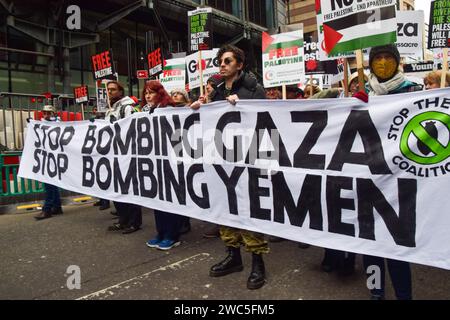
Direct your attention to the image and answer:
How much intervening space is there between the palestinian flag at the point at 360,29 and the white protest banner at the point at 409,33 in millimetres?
4649

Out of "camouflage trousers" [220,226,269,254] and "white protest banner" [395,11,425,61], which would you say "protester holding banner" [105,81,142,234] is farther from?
"white protest banner" [395,11,425,61]

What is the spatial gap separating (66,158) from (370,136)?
407 cm

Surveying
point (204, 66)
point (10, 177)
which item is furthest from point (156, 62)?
point (10, 177)

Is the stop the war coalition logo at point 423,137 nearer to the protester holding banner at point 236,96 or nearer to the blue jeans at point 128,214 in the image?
the protester holding banner at point 236,96

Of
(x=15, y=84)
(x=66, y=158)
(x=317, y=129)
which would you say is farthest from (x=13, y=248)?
(x=15, y=84)

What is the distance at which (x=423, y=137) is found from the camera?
2.50m

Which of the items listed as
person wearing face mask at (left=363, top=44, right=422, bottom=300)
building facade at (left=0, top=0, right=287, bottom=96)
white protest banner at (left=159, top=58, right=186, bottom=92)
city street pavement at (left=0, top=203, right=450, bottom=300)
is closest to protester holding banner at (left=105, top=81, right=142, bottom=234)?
city street pavement at (left=0, top=203, right=450, bottom=300)

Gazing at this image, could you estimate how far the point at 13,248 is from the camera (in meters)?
4.63

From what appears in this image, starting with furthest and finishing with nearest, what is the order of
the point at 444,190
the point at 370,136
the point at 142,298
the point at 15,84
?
the point at 15,84 < the point at 142,298 < the point at 370,136 < the point at 444,190

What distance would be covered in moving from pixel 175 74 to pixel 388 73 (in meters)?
5.94

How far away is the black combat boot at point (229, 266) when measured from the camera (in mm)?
3523

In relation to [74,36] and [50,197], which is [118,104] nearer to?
[50,197]

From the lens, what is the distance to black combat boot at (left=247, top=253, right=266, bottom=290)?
10.6 ft
